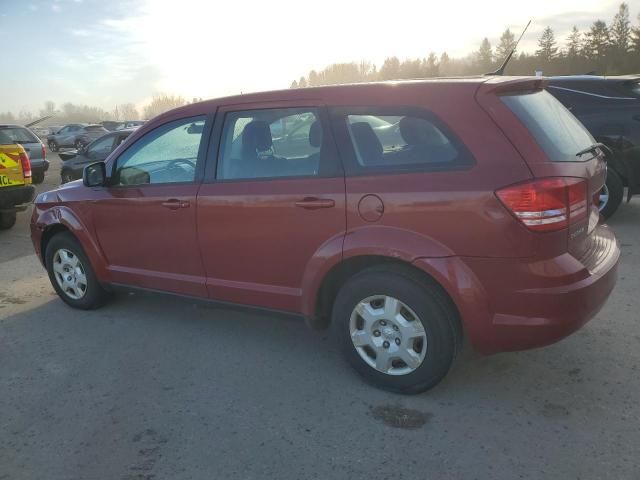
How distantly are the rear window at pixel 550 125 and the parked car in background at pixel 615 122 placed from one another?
3719 millimetres

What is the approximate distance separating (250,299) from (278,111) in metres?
1.25

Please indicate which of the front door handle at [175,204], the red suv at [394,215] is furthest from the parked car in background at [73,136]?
the red suv at [394,215]

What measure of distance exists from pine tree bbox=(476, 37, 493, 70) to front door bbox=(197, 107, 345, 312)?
249 ft

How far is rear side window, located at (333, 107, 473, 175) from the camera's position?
289 centimetres

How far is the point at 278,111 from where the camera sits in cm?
352

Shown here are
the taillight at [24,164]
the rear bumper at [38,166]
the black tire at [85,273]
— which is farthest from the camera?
the rear bumper at [38,166]

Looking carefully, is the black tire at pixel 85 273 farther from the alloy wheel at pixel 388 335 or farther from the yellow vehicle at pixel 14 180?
the yellow vehicle at pixel 14 180

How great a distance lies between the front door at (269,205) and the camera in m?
3.22

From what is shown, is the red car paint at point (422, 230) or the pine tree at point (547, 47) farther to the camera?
the pine tree at point (547, 47)

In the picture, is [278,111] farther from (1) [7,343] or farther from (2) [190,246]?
(1) [7,343]

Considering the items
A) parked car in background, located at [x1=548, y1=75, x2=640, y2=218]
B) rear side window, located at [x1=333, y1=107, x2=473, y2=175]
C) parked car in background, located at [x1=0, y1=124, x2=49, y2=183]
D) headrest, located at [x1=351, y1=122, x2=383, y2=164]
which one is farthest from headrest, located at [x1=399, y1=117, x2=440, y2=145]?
parked car in background, located at [x1=0, y1=124, x2=49, y2=183]

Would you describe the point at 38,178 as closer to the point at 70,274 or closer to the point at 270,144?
the point at 70,274

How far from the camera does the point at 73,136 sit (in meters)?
37.4

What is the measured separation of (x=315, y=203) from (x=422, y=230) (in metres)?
0.67
